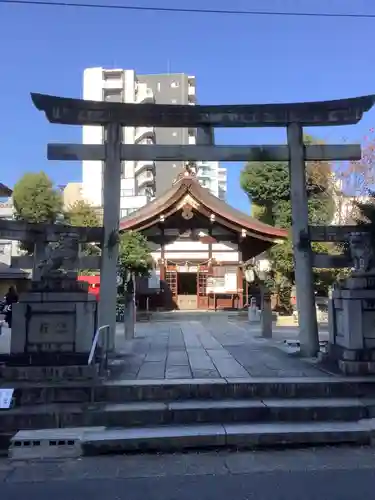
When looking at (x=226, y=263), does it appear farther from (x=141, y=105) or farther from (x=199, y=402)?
(x=199, y=402)

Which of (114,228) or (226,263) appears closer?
(114,228)

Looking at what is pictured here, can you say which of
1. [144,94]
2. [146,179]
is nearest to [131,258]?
[146,179]

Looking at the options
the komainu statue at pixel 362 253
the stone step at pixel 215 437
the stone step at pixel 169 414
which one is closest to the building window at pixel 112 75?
the komainu statue at pixel 362 253

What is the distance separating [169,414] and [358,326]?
11.0 feet

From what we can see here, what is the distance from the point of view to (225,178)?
103 metres

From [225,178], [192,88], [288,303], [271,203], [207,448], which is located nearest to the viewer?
[207,448]

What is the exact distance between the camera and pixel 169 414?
583 cm

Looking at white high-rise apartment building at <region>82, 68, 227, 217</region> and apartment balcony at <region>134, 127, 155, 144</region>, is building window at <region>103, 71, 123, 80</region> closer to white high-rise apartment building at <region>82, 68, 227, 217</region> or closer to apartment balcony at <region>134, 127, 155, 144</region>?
white high-rise apartment building at <region>82, 68, 227, 217</region>

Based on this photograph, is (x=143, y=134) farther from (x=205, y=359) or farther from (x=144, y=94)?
(x=205, y=359)

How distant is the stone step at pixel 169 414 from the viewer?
5.73 meters

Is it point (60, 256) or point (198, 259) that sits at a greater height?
point (198, 259)

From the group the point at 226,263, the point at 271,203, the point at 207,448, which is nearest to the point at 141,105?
the point at 207,448

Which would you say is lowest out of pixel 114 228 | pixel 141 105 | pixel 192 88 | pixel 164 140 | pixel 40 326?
pixel 40 326

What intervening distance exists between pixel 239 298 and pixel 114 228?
18601 millimetres
